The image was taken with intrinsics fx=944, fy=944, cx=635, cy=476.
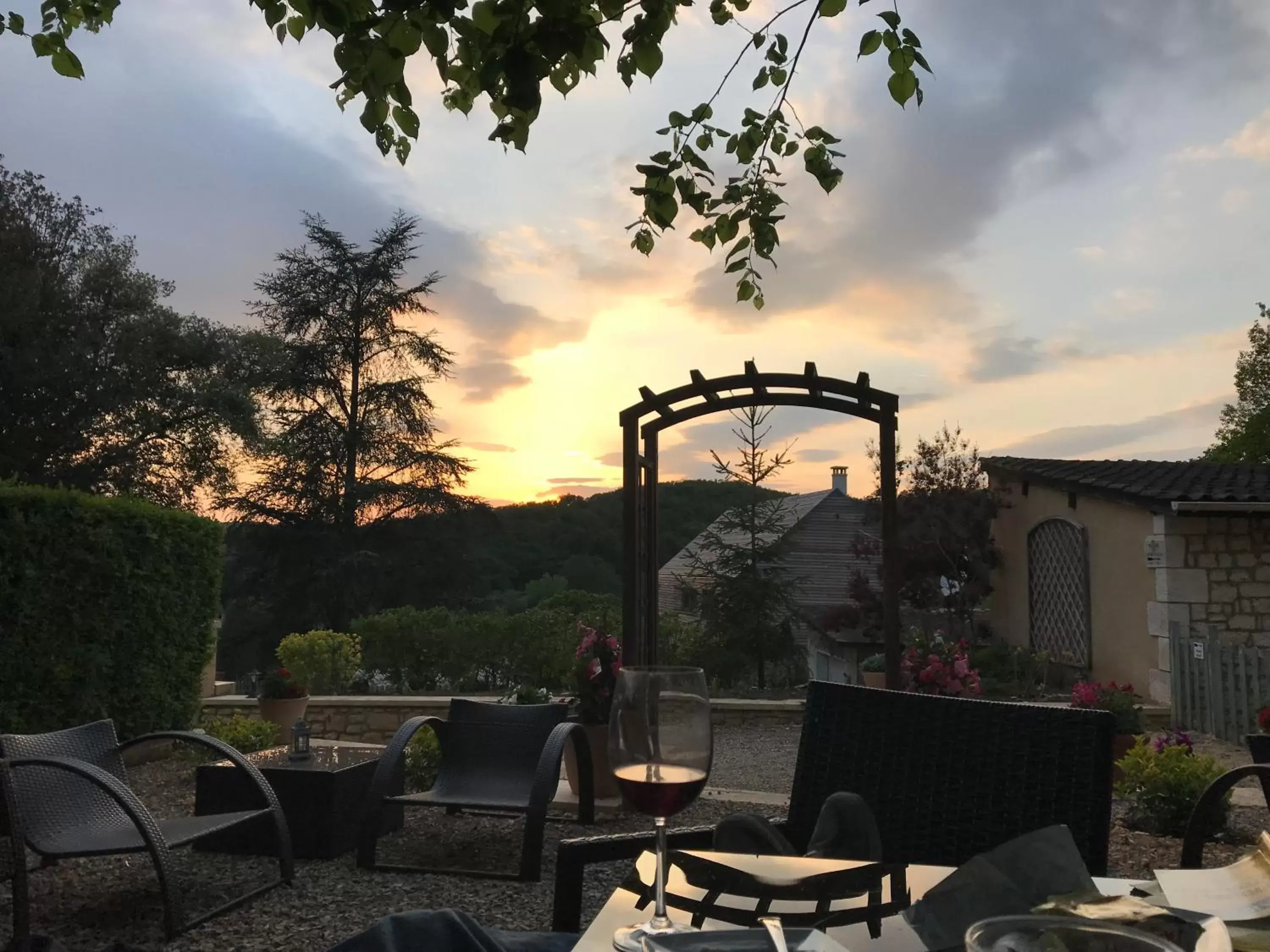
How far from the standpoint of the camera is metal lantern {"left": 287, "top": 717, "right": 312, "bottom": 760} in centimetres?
445

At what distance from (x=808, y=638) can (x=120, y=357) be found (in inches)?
530

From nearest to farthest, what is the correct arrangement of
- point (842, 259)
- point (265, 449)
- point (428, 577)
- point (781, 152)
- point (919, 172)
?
1. point (781, 152)
2. point (919, 172)
3. point (842, 259)
4. point (265, 449)
5. point (428, 577)

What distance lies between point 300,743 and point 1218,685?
7319mm

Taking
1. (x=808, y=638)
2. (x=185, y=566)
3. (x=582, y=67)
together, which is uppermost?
(x=582, y=67)

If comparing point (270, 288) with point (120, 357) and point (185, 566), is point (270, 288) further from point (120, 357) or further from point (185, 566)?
point (185, 566)

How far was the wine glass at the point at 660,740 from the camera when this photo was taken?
1058 mm

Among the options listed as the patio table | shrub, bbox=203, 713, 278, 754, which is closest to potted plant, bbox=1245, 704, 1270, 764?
the patio table

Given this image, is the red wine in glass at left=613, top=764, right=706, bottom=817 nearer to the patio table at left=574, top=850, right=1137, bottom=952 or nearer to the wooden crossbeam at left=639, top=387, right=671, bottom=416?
the patio table at left=574, top=850, right=1137, bottom=952

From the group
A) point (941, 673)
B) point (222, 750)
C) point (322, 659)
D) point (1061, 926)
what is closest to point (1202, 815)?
point (1061, 926)

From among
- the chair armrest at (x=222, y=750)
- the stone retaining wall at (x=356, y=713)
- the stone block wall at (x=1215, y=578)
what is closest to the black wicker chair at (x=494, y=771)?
the chair armrest at (x=222, y=750)

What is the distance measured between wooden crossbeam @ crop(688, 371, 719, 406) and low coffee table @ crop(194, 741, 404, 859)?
8.83 ft

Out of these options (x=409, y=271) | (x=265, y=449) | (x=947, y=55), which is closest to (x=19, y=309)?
(x=265, y=449)

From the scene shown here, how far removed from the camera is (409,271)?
20781 mm

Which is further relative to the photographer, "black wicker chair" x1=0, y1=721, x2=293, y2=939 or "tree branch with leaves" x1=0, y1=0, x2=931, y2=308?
"black wicker chair" x1=0, y1=721, x2=293, y2=939
